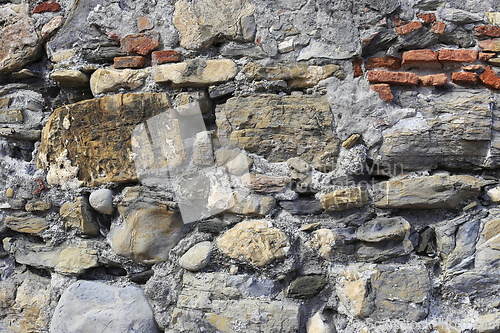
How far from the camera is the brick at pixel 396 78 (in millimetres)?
1311

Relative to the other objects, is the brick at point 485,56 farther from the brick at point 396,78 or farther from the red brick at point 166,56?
the red brick at point 166,56

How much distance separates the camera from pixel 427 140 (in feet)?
4.23

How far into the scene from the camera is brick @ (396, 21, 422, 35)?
130cm

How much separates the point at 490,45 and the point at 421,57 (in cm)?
25

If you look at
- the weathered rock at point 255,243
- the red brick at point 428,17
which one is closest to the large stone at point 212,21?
the red brick at point 428,17

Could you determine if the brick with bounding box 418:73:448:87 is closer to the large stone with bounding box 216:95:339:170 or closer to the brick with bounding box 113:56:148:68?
the large stone with bounding box 216:95:339:170

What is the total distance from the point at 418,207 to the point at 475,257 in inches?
10.5

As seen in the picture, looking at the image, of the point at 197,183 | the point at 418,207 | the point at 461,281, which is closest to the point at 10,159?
the point at 197,183

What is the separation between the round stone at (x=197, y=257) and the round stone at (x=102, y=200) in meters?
0.41

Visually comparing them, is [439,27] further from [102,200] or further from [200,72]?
[102,200]

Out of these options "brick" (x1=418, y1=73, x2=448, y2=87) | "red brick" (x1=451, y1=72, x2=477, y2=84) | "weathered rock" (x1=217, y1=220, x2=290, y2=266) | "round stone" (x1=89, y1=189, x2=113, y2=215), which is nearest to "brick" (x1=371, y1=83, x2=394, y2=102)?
"brick" (x1=418, y1=73, x2=448, y2=87)

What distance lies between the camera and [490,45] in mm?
1277

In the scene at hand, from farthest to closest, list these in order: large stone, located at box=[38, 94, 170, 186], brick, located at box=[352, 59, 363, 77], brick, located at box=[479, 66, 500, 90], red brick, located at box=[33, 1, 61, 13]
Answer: red brick, located at box=[33, 1, 61, 13]
large stone, located at box=[38, 94, 170, 186]
brick, located at box=[352, 59, 363, 77]
brick, located at box=[479, 66, 500, 90]

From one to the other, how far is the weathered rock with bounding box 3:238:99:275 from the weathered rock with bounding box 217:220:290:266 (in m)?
0.63
